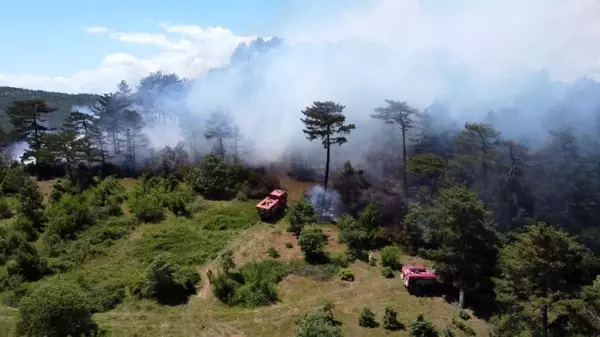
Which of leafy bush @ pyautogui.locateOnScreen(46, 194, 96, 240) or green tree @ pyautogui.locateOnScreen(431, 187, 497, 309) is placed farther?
leafy bush @ pyautogui.locateOnScreen(46, 194, 96, 240)

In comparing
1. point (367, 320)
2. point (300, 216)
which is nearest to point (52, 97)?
point (300, 216)

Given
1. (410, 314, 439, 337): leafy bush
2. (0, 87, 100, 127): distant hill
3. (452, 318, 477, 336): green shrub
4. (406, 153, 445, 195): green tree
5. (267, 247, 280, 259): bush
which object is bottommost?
(452, 318, 477, 336): green shrub

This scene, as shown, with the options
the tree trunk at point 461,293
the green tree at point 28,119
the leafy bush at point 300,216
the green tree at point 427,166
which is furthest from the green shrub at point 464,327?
the green tree at point 28,119

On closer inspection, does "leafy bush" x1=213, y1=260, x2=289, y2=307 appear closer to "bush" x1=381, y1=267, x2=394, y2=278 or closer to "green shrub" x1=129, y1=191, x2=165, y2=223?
"bush" x1=381, y1=267, x2=394, y2=278

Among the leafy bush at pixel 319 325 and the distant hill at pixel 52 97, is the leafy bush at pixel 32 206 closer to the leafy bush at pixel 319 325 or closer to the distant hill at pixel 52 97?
the leafy bush at pixel 319 325

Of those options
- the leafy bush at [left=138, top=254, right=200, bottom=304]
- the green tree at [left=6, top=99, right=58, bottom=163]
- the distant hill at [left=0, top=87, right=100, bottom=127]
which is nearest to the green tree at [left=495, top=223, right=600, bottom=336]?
the leafy bush at [left=138, top=254, right=200, bottom=304]

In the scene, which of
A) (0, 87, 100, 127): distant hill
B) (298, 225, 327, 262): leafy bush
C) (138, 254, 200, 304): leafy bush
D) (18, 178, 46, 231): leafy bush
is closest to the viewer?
(138, 254, 200, 304): leafy bush
